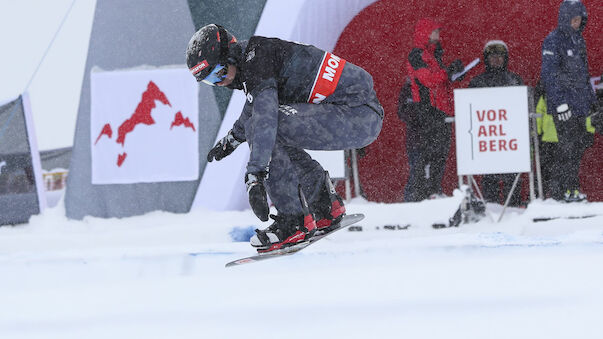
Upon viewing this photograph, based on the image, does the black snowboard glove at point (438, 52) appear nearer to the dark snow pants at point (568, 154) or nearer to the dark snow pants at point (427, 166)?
the dark snow pants at point (427, 166)

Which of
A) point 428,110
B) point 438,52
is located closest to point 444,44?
point 438,52

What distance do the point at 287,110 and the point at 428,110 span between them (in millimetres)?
3206

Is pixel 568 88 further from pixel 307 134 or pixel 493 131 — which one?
pixel 307 134

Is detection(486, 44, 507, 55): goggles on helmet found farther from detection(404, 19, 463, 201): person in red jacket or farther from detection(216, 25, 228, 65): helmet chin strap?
detection(216, 25, 228, 65): helmet chin strap

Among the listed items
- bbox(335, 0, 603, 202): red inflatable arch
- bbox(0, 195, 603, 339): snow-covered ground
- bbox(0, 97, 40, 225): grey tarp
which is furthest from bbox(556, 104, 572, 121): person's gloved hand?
bbox(0, 97, 40, 225): grey tarp

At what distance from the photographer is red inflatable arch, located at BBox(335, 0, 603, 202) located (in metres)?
7.25

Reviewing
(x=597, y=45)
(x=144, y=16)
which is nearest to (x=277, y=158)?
(x=144, y=16)

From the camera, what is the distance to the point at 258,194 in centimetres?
279

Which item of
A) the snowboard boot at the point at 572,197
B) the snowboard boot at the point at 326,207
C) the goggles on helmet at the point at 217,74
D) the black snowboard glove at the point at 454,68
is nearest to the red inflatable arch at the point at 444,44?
the black snowboard glove at the point at 454,68

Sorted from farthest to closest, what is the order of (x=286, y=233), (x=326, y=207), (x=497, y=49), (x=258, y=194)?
(x=497, y=49) < (x=326, y=207) < (x=286, y=233) < (x=258, y=194)

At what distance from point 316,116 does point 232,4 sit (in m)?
3.95

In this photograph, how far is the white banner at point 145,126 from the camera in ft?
21.9

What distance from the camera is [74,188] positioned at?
23.1 ft

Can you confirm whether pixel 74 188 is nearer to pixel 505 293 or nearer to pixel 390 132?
pixel 390 132
